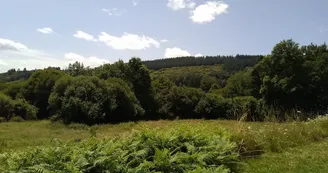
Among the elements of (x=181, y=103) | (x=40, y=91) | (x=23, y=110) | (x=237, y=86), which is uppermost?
(x=237, y=86)

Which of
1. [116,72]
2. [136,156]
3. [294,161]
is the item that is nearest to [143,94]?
[116,72]

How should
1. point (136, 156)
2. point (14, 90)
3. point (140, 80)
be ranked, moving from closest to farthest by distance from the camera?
point (136, 156) → point (14, 90) → point (140, 80)

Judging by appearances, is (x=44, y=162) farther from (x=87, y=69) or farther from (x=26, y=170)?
(x=87, y=69)

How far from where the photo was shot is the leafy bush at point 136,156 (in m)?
4.51

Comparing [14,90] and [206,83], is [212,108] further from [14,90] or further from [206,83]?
[206,83]

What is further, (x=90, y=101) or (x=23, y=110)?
(x=23, y=110)

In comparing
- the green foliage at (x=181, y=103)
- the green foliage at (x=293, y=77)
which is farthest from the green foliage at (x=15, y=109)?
the green foliage at (x=293, y=77)

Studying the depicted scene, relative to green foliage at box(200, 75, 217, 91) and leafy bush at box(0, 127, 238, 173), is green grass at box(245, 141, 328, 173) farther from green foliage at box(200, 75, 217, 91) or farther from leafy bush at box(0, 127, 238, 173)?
green foliage at box(200, 75, 217, 91)

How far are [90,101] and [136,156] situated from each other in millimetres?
27947

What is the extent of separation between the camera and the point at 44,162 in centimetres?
473

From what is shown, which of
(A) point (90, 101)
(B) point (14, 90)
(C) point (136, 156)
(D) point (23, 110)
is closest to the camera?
(C) point (136, 156)

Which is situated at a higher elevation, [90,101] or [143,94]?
[143,94]

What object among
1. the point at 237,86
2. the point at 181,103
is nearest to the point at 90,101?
the point at 181,103

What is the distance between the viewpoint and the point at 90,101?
106 ft
